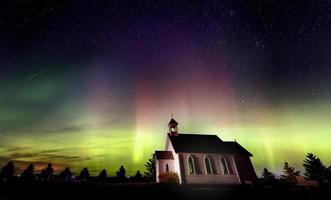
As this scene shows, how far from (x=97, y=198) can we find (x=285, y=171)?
81.8 meters

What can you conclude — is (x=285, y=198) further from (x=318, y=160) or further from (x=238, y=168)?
(x=318, y=160)

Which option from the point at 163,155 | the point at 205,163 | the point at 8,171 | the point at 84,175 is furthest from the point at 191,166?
the point at 8,171

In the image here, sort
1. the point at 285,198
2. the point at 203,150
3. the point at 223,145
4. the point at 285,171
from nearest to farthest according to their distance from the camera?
the point at 285,198, the point at 203,150, the point at 223,145, the point at 285,171

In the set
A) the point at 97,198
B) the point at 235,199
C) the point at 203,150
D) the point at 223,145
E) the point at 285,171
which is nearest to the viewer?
the point at 97,198

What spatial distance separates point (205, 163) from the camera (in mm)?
27938

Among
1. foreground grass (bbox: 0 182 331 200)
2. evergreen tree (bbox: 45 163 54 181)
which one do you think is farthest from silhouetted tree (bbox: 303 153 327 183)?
evergreen tree (bbox: 45 163 54 181)

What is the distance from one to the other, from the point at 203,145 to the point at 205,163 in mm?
3619

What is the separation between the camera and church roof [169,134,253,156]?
2896 centimetres

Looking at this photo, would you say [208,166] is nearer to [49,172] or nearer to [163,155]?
[163,155]

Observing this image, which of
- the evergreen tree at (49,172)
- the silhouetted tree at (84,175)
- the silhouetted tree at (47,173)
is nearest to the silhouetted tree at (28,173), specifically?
the silhouetted tree at (47,173)

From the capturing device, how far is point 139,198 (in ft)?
33.3

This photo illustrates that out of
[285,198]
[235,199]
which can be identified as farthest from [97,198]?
[285,198]

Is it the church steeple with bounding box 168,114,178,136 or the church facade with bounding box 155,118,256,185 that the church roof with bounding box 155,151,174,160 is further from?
the church steeple with bounding box 168,114,178,136

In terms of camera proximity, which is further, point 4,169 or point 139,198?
point 4,169
